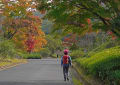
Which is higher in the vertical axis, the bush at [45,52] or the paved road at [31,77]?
the paved road at [31,77]

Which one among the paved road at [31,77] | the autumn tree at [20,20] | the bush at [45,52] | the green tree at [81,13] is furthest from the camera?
the bush at [45,52]

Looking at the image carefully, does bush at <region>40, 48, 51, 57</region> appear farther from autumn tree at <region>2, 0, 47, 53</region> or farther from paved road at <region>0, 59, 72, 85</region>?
paved road at <region>0, 59, 72, 85</region>

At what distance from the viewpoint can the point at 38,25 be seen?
137ft

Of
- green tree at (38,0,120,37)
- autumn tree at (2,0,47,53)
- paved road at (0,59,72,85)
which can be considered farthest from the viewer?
autumn tree at (2,0,47,53)

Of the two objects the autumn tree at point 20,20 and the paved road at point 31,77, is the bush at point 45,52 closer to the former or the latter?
the autumn tree at point 20,20

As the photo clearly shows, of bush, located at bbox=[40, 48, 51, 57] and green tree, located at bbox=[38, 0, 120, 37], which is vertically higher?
green tree, located at bbox=[38, 0, 120, 37]

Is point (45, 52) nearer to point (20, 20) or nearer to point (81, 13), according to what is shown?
point (20, 20)

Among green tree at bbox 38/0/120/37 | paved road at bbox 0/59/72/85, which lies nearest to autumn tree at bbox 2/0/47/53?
paved road at bbox 0/59/72/85

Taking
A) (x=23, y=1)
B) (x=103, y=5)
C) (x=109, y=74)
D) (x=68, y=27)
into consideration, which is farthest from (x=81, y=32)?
(x=23, y=1)

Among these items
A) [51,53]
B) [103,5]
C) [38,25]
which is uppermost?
[103,5]

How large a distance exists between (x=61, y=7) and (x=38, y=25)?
3190cm

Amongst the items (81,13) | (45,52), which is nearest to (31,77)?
(81,13)

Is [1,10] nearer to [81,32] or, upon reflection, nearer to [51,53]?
[81,32]

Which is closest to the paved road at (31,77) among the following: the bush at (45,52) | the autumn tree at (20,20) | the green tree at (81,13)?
the green tree at (81,13)
